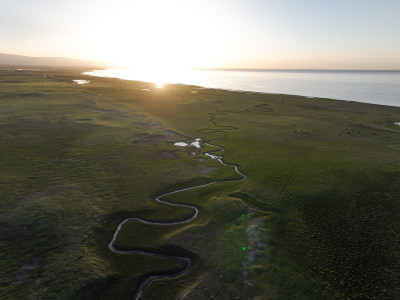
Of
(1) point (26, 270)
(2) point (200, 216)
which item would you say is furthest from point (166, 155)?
(1) point (26, 270)

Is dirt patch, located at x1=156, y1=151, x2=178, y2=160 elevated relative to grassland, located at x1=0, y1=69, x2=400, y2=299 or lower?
elevated

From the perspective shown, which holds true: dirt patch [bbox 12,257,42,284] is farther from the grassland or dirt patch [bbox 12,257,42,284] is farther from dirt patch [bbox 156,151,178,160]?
dirt patch [bbox 156,151,178,160]

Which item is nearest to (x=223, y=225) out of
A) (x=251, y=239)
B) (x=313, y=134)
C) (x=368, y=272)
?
(x=251, y=239)

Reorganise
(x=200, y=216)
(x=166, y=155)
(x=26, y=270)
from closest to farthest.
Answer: (x=26, y=270)
(x=200, y=216)
(x=166, y=155)

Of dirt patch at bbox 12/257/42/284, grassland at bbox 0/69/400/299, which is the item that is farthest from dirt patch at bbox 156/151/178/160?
dirt patch at bbox 12/257/42/284

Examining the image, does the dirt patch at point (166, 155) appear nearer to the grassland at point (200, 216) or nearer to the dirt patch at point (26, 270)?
the grassland at point (200, 216)

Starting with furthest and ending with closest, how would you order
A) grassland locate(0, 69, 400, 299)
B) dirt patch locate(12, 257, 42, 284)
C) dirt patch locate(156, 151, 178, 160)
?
dirt patch locate(156, 151, 178, 160)
grassland locate(0, 69, 400, 299)
dirt patch locate(12, 257, 42, 284)

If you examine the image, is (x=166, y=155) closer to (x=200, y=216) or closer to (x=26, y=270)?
(x=200, y=216)

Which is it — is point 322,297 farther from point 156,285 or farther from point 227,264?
point 156,285
